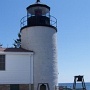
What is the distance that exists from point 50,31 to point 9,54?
4.68 metres

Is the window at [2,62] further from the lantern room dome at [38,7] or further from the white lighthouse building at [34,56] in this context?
the lantern room dome at [38,7]

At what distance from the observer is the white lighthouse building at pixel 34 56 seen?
23062 mm

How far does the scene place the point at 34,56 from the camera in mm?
23984

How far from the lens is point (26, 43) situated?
25031 millimetres

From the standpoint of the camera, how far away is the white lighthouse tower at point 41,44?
23891 millimetres

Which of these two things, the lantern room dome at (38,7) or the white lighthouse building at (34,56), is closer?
the white lighthouse building at (34,56)

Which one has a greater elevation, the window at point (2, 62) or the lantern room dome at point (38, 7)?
the lantern room dome at point (38, 7)

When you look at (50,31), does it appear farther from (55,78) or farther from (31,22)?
(55,78)

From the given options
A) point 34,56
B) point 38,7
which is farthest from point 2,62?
point 38,7

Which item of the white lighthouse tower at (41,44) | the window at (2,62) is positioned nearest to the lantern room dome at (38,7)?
the white lighthouse tower at (41,44)

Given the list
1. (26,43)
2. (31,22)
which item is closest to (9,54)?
(26,43)

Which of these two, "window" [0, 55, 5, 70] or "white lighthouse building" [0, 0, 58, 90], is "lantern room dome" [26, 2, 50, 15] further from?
"window" [0, 55, 5, 70]

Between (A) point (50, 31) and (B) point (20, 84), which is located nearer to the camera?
(B) point (20, 84)

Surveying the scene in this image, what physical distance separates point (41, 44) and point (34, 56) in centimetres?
134
